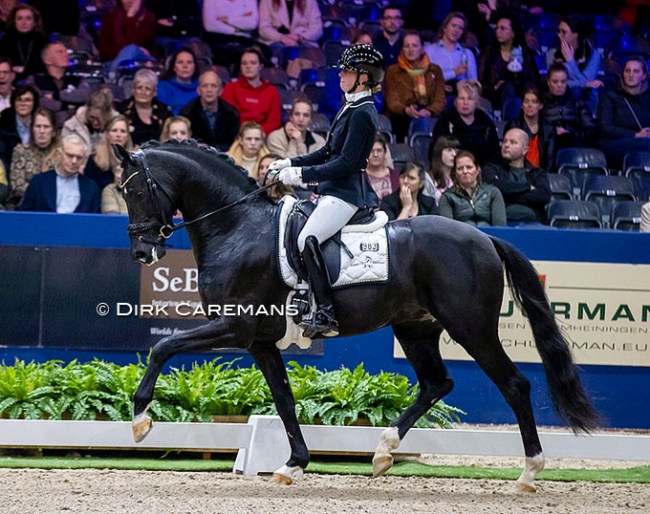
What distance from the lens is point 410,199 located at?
8695 millimetres

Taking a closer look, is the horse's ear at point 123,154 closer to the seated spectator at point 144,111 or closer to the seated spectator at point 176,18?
the seated spectator at point 144,111

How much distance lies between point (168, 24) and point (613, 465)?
275 inches

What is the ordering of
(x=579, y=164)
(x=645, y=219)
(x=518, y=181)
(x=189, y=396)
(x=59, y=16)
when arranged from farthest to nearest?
(x=59, y=16) < (x=579, y=164) < (x=518, y=181) < (x=645, y=219) < (x=189, y=396)

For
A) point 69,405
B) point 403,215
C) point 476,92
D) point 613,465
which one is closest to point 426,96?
point 476,92

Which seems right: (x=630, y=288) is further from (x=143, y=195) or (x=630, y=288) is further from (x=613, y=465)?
(x=143, y=195)

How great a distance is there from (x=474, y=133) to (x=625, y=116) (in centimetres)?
228

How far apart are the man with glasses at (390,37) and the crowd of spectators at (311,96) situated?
16 millimetres

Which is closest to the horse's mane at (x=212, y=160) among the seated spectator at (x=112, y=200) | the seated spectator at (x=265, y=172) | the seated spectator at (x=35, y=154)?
the seated spectator at (x=265, y=172)

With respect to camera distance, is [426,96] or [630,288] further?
[426,96]

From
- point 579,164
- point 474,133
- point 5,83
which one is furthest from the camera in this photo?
point 579,164

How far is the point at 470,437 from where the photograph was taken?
6582 millimetres

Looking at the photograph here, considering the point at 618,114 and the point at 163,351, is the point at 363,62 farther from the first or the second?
the point at 618,114

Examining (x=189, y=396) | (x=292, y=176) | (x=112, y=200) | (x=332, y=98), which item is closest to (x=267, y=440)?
(x=189, y=396)

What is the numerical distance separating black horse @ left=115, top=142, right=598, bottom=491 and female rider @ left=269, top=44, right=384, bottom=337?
0.17 m
